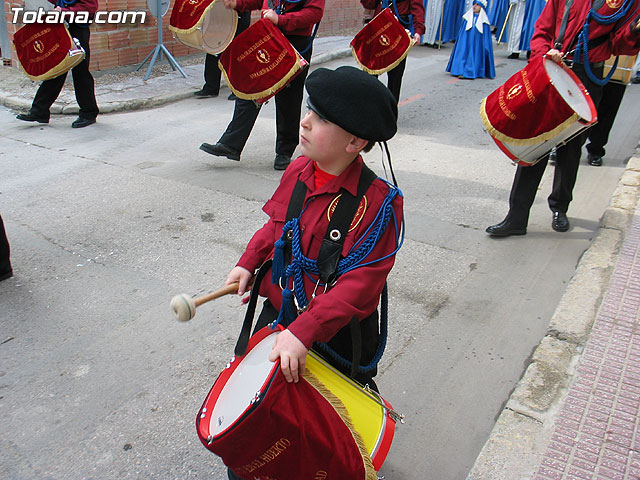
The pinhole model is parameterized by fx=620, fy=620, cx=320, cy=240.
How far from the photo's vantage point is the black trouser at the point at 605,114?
19.6 ft

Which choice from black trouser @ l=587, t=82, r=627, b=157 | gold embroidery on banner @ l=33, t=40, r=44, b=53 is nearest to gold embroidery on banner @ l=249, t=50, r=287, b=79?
gold embroidery on banner @ l=33, t=40, r=44, b=53

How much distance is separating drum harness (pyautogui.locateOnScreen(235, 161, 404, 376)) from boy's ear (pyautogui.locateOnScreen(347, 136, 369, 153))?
88 mm

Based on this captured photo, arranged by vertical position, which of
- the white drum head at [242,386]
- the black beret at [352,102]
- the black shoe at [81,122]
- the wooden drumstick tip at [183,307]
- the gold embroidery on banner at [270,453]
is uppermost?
the black beret at [352,102]

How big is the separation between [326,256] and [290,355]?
1.20ft

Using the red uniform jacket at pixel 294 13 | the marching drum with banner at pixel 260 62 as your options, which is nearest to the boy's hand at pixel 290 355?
the marching drum with banner at pixel 260 62

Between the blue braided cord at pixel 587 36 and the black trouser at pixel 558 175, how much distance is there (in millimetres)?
47

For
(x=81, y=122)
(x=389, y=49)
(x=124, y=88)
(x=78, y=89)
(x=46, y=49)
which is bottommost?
(x=124, y=88)

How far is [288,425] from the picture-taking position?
160 cm

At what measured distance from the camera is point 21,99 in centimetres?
775

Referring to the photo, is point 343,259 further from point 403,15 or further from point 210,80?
point 210,80

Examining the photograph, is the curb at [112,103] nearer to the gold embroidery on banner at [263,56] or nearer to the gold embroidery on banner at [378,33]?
the gold embroidery on banner at [378,33]

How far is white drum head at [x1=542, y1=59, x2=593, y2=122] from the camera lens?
381cm

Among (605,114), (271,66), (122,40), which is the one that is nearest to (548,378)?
(271,66)

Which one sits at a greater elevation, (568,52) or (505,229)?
(568,52)
